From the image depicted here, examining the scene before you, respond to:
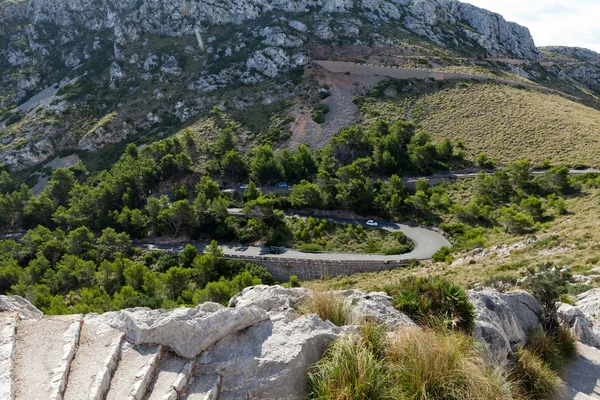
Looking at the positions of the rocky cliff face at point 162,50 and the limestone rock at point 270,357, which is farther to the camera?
the rocky cliff face at point 162,50

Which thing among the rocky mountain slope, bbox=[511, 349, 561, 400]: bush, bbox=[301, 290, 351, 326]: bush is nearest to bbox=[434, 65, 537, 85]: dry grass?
bbox=[511, 349, 561, 400]: bush

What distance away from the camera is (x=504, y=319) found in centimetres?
923

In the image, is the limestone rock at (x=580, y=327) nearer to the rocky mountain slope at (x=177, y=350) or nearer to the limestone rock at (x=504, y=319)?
the limestone rock at (x=504, y=319)

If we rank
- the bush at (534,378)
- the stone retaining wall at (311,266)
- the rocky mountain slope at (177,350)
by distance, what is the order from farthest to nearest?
1. the stone retaining wall at (311,266)
2. the bush at (534,378)
3. the rocky mountain slope at (177,350)

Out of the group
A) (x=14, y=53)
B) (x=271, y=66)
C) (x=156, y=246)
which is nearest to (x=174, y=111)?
(x=271, y=66)

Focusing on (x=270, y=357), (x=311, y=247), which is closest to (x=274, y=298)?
(x=270, y=357)

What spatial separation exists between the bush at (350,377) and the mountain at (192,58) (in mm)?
58129

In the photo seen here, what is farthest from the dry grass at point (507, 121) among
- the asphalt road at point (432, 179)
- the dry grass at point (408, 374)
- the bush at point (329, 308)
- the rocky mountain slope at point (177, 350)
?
the rocky mountain slope at point (177, 350)

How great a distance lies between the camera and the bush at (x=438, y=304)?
7848 millimetres

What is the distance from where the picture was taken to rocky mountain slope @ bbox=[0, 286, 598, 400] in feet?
20.0

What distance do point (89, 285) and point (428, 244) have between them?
34.3 meters

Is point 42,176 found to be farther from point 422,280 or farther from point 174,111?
point 422,280

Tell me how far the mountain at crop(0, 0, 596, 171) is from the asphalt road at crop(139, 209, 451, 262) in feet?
89.3

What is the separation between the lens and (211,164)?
55.7m
